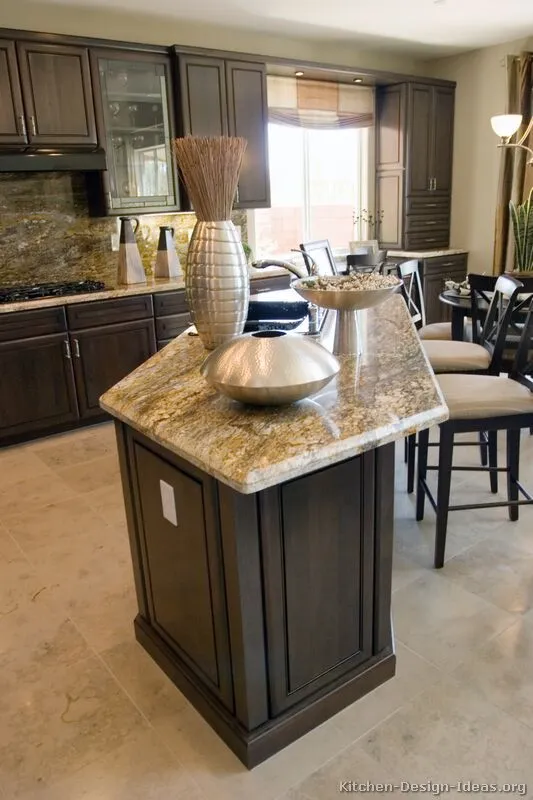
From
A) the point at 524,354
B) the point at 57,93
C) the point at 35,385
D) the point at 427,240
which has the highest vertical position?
the point at 57,93

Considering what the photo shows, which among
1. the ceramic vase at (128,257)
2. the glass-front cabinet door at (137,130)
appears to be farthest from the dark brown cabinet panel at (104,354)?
the glass-front cabinet door at (137,130)

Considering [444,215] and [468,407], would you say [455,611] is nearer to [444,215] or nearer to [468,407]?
[468,407]

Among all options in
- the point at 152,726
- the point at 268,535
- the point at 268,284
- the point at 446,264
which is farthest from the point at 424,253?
the point at 152,726

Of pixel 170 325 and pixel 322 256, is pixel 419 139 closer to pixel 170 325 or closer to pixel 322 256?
pixel 322 256

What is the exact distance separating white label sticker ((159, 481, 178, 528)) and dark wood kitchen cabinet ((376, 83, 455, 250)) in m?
4.79

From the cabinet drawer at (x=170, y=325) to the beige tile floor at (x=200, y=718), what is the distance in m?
1.72

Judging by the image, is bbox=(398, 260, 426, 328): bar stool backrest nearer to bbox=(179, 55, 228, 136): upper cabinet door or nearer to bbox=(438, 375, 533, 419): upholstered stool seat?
bbox=(438, 375, 533, 419): upholstered stool seat

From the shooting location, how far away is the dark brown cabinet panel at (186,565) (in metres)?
1.47

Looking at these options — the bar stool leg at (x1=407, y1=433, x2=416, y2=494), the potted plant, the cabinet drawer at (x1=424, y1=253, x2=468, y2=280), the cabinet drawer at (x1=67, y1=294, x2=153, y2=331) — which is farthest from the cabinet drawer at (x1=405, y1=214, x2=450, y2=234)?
the bar stool leg at (x1=407, y1=433, x2=416, y2=494)

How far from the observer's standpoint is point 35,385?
3730mm

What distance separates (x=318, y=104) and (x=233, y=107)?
1113 millimetres

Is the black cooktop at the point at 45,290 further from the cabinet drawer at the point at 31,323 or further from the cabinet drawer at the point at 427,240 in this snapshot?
the cabinet drawer at the point at 427,240

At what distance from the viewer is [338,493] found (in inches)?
59.8

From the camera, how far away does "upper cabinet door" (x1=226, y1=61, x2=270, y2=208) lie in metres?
4.40
